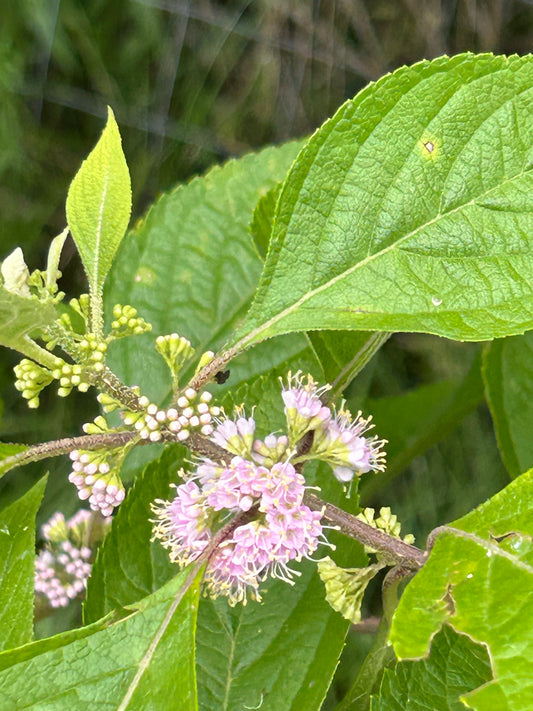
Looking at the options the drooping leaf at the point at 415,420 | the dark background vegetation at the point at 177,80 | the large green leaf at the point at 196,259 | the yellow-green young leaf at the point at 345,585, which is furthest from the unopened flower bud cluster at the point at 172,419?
the dark background vegetation at the point at 177,80

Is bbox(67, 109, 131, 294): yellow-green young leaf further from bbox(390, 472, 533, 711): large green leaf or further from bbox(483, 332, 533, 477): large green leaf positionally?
bbox(483, 332, 533, 477): large green leaf

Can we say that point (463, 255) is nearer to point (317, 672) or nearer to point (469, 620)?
point (469, 620)

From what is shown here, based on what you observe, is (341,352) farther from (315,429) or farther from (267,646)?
(267,646)

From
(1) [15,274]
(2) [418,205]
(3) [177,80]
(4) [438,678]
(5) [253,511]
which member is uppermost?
(3) [177,80]

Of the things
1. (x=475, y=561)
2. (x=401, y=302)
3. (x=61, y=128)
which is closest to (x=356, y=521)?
(x=475, y=561)

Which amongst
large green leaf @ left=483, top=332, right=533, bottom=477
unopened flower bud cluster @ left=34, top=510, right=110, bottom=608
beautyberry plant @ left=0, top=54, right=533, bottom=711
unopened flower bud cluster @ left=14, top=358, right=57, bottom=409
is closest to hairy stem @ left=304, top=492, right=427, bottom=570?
beautyberry plant @ left=0, top=54, right=533, bottom=711

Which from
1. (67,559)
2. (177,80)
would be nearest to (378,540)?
(67,559)
